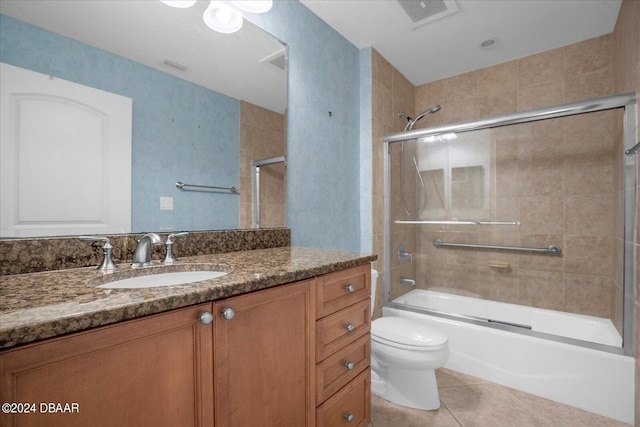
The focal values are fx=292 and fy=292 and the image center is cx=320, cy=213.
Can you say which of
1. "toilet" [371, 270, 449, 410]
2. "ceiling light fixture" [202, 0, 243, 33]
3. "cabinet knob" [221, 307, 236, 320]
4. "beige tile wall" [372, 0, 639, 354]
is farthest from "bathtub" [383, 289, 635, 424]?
"ceiling light fixture" [202, 0, 243, 33]

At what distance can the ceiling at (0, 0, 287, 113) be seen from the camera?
3.12 feet

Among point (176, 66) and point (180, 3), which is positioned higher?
point (180, 3)

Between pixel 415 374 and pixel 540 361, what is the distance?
30.9 inches

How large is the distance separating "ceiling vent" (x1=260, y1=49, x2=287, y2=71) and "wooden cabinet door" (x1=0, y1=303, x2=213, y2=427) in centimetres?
141

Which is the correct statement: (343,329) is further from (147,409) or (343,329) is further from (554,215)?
(554,215)

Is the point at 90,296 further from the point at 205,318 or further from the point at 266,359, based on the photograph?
A: the point at 266,359

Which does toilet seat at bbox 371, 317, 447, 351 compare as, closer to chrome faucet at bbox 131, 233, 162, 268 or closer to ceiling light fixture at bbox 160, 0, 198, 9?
chrome faucet at bbox 131, 233, 162, 268

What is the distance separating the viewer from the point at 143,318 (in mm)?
607

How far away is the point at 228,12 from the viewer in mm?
1412

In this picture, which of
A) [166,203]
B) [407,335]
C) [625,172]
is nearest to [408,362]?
[407,335]

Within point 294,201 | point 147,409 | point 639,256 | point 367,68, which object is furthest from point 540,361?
point 367,68

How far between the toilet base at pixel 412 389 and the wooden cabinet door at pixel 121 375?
1322 millimetres

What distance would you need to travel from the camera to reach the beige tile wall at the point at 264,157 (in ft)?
4.92

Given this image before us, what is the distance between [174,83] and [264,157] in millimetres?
536
